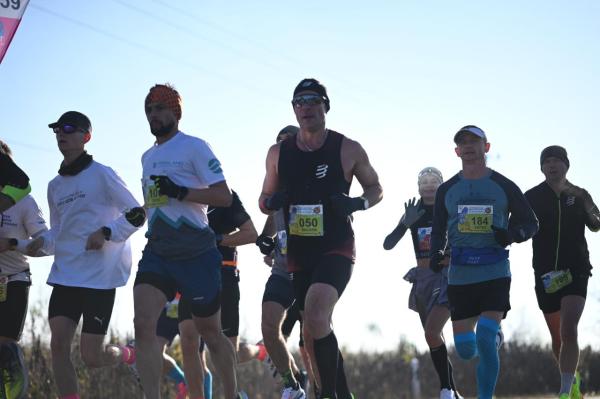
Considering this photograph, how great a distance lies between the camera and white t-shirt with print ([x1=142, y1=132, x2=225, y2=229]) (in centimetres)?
933

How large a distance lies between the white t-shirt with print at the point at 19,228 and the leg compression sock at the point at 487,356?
152 inches

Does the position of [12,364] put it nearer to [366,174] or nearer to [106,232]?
[106,232]

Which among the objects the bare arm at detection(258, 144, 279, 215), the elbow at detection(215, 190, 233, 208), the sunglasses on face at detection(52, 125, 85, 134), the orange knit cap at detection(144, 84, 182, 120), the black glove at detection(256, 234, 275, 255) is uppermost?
the orange knit cap at detection(144, 84, 182, 120)

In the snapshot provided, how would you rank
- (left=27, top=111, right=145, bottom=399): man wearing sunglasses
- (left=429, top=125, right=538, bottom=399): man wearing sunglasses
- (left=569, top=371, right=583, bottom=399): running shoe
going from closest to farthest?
(left=27, top=111, right=145, bottom=399): man wearing sunglasses < (left=429, top=125, right=538, bottom=399): man wearing sunglasses < (left=569, top=371, right=583, bottom=399): running shoe

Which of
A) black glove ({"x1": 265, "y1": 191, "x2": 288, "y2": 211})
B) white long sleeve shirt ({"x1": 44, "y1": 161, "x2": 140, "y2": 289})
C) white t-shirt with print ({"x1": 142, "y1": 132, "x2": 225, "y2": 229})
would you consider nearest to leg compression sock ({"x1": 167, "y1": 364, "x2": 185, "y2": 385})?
white long sleeve shirt ({"x1": 44, "y1": 161, "x2": 140, "y2": 289})

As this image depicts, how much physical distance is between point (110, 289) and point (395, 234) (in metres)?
3.52

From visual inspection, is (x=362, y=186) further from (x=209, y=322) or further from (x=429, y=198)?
(x=429, y=198)

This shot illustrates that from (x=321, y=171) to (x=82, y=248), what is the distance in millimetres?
1999

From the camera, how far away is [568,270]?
12.4m

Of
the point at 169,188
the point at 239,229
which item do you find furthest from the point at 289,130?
the point at 169,188

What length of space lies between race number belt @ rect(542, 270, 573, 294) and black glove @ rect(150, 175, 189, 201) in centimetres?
470

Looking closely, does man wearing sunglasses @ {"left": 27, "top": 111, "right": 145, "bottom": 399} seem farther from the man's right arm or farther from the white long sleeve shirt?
the man's right arm

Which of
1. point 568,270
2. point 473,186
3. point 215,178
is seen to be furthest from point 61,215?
point 568,270

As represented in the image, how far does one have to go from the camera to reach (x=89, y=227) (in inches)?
396
